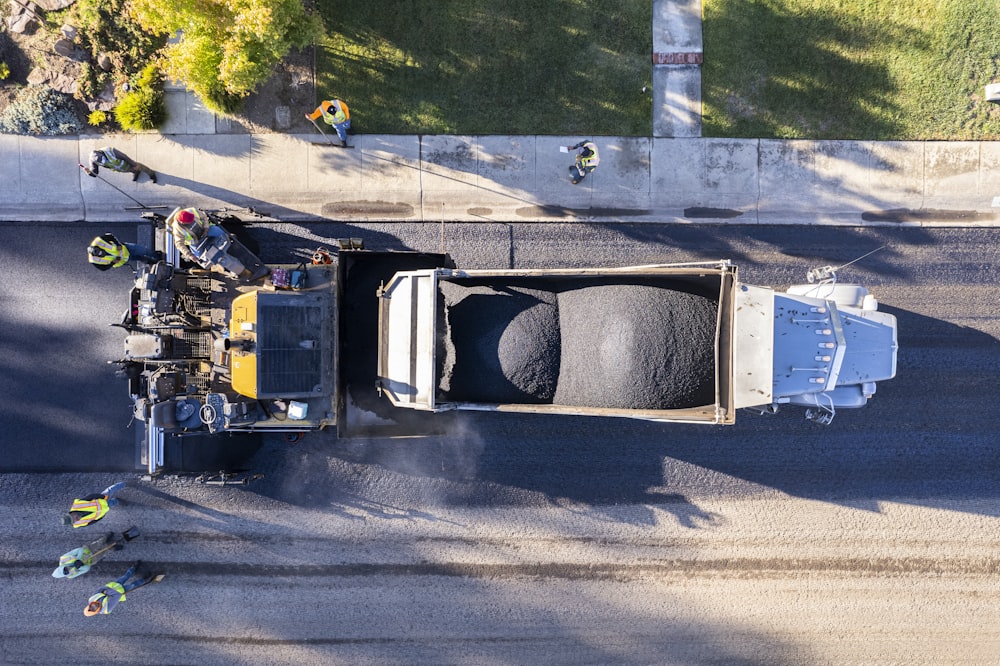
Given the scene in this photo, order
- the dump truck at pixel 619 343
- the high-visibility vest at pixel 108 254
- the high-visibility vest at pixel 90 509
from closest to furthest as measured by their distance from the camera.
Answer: the dump truck at pixel 619 343, the high-visibility vest at pixel 108 254, the high-visibility vest at pixel 90 509

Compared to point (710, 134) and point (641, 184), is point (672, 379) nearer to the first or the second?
point (641, 184)

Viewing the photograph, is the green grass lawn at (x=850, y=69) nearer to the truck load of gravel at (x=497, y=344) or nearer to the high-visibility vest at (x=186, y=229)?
the truck load of gravel at (x=497, y=344)

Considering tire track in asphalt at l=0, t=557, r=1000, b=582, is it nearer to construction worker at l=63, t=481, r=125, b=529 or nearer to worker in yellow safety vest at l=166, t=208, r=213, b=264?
construction worker at l=63, t=481, r=125, b=529

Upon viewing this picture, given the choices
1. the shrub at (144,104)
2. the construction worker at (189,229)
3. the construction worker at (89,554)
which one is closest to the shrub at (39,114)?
the shrub at (144,104)

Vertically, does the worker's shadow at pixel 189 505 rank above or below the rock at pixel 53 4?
below

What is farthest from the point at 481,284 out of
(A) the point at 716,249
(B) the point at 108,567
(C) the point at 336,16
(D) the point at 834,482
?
(B) the point at 108,567

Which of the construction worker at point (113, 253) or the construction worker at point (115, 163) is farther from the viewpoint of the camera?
the construction worker at point (115, 163)
